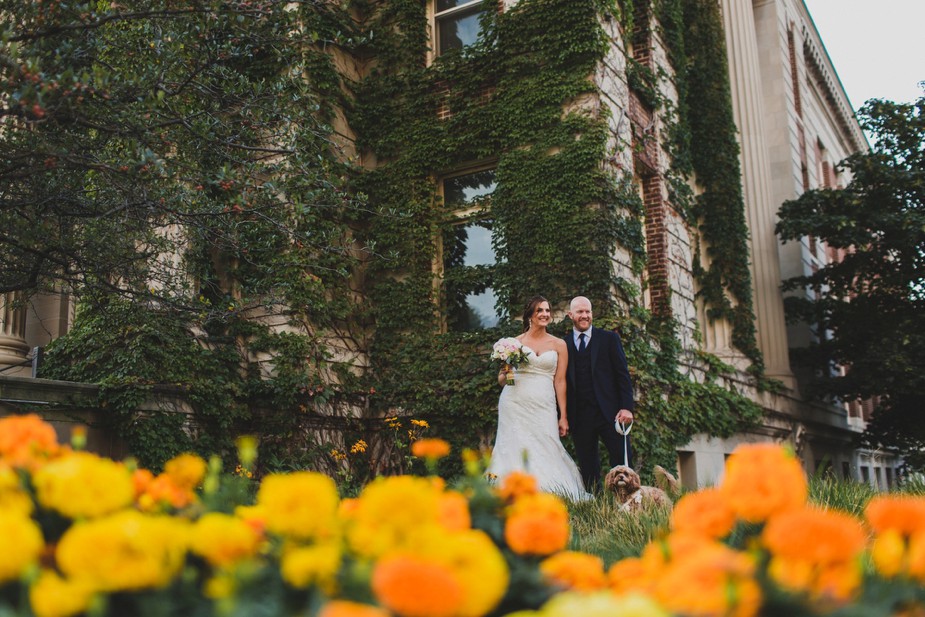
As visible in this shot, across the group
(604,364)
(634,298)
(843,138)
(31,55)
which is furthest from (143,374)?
(843,138)

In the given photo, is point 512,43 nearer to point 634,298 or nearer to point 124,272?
point 634,298

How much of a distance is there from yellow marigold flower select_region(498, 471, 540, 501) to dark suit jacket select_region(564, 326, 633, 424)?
6.43 m

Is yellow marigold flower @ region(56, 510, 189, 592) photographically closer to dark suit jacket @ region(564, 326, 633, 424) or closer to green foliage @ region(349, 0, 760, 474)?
dark suit jacket @ region(564, 326, 633, 424)

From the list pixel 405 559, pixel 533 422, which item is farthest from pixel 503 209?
pixel 405 559

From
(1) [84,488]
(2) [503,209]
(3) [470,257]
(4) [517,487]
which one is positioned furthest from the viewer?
(3) [470,257]

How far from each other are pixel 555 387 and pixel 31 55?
5780 millimetres

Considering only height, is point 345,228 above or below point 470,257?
above

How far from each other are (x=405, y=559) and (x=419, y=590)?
0.23 feet

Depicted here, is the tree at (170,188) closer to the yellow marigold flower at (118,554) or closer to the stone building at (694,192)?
the stone building at (694,192)

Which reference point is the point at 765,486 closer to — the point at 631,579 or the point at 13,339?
the point at 631,579

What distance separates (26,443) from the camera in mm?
1823

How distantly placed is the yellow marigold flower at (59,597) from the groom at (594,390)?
731 centimetres

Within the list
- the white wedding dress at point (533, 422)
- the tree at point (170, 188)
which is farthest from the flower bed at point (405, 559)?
the white wedding dress at point (533, 422)

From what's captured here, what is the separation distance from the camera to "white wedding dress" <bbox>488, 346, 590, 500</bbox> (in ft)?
27.7
